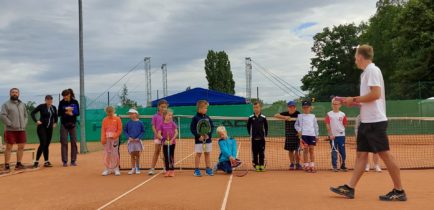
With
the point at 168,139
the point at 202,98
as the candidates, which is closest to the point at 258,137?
the point at 168,139

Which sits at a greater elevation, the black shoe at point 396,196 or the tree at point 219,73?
the tree at point 219,73

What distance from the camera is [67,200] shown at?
268 inches

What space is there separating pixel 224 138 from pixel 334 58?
5788 centimetres

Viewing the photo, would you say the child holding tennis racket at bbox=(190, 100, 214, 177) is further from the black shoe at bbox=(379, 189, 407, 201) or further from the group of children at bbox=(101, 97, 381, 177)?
the black shoe at bbox=(379, 189, 407, 201)

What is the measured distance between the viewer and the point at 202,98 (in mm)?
28781

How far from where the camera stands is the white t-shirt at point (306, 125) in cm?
982

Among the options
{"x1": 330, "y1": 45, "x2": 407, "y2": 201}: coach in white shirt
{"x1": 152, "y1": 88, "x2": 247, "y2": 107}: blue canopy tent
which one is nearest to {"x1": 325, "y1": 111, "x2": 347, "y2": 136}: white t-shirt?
{"x1": 330, "y1": 45, "x2": 407, "y2": 201}: coach in white shirt

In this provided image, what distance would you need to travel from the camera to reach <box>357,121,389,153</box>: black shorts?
5953 millimetres

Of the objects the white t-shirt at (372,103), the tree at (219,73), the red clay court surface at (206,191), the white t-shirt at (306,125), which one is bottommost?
the red clay court surface at (206,191)

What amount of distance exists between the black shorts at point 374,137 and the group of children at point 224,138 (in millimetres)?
3314

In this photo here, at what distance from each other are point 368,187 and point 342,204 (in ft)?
5.12

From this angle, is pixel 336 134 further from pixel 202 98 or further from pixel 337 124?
pixel 202 98

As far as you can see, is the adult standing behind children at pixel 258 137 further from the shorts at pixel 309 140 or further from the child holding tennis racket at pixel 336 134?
the child holding tennis racket at pixel 336 134

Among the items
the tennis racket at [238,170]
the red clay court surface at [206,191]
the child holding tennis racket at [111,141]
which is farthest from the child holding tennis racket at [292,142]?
the child holding tennis racket at [111,141]
